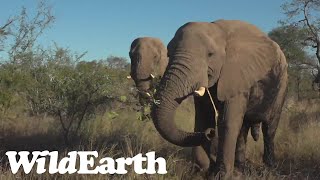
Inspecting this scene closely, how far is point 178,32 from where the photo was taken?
715 centimetres

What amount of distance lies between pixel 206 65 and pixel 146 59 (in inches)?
225

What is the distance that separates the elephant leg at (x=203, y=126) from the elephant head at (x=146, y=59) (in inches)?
147

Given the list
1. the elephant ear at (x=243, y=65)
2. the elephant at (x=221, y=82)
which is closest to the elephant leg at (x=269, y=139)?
the elephant at (x=221, y=82)

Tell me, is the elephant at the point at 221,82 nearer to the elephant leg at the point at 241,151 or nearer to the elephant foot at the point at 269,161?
the elephant leg at the point at 241,151

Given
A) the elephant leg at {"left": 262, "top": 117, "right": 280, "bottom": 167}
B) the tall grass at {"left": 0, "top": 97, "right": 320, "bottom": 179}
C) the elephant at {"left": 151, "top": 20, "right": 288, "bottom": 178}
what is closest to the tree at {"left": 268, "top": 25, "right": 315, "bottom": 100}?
the tall grass at {"left": 0, "top": 97, "right": 320, "bottom": 179}

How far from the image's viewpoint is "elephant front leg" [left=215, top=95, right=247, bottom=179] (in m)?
7.08

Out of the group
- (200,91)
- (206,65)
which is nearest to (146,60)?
(206,65)

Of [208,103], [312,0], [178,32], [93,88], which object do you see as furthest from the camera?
[312,0]

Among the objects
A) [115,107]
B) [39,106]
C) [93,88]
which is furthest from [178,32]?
[115,107]

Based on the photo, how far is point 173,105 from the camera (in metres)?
6.46

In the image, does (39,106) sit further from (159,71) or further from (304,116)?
(304,116)

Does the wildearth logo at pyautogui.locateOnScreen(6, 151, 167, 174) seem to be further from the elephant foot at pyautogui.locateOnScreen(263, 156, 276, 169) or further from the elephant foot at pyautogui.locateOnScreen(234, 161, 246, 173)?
the elephant foot at pyautogui.locateOnScreen(263, 156, 276, 169)

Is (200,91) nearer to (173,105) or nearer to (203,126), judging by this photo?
(173,105)

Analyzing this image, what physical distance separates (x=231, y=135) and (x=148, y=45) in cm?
612
